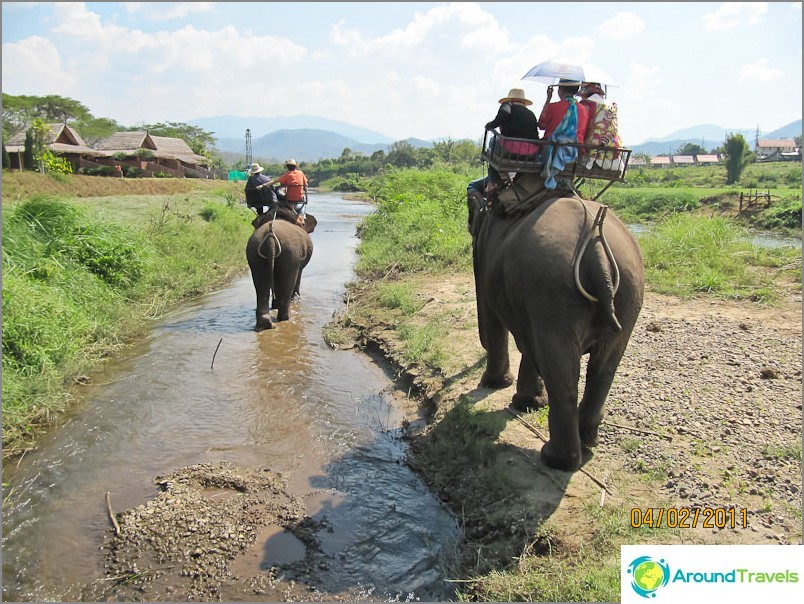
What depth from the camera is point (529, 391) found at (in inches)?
205

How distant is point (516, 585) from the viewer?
3.25m

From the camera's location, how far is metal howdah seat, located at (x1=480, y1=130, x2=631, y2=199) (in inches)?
167

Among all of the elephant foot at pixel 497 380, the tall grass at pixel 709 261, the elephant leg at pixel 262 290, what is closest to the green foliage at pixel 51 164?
the elephant leg at pixel 262 290

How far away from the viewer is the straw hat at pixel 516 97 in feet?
15.3

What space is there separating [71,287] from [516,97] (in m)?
6.90

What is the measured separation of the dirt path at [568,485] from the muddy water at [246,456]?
18 centimetres

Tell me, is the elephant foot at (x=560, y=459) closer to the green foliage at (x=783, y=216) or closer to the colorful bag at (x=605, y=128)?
the colorful bag at (x=605, y=128)

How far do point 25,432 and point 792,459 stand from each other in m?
6.38

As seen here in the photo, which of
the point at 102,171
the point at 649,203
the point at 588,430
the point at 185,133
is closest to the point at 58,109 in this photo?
the point at 185,133

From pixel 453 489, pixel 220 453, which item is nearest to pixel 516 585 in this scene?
pixel 453 489

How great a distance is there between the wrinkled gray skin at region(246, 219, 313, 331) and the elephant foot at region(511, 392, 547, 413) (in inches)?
187

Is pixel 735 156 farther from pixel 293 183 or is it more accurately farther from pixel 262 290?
pixel 262 290

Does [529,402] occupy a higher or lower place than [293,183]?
lower

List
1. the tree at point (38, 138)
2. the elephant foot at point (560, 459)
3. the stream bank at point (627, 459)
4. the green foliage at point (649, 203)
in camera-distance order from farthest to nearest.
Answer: the green foliage at point (649, 203)
the tree at point (38, 138)
the elephant foot at point (560, 459)
the stream bank at point (627, 459)
